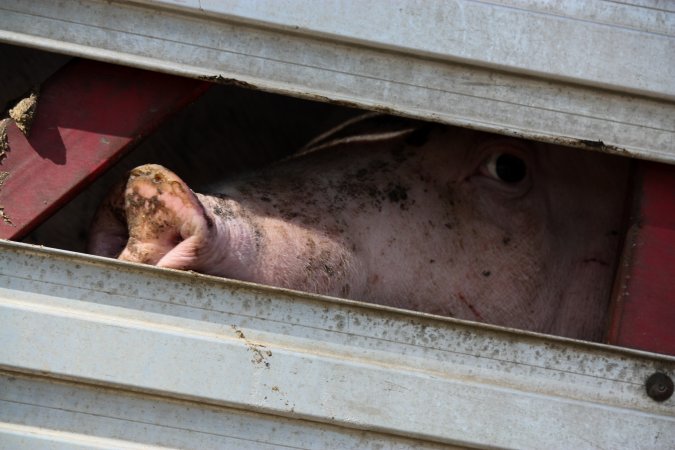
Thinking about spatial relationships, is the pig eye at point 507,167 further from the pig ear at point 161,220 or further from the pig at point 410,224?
the pig ear at point 161,220

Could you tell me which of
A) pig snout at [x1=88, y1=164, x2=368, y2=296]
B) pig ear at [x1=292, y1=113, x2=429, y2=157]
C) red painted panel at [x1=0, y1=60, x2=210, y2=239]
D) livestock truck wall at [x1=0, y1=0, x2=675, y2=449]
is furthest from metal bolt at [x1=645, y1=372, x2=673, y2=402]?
red painted panel at [x1=0, y1=60, x2=210, y2=239]

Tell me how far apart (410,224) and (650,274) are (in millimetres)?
596

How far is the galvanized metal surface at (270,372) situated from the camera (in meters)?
2.00

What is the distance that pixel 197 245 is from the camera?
2.02m

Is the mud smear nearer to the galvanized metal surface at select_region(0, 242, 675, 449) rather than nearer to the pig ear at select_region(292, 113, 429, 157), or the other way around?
the galvanized metal surface at select_region(0, 242, 675, 449)

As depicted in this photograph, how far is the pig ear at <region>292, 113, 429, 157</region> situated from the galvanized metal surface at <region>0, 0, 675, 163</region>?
605 millimetres

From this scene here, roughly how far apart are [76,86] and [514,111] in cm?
91

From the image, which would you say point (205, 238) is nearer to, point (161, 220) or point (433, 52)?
point (161, 220)

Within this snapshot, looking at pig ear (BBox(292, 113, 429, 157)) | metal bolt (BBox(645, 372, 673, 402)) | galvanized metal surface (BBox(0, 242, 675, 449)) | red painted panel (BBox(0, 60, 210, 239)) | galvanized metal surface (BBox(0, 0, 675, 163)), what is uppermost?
pig ear (BBox(292, 113, 429, 157))

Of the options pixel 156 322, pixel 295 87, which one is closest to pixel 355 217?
pixel 295 87

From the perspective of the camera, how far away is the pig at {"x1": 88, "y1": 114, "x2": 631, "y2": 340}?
208 centimetres

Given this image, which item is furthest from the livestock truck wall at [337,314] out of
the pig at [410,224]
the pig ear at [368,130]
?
the pig ear at [368,130]

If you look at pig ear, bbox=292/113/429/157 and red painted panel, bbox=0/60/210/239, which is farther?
pig ear, bbox=292/113/429/157

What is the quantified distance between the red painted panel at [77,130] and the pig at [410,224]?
0.31 ft
